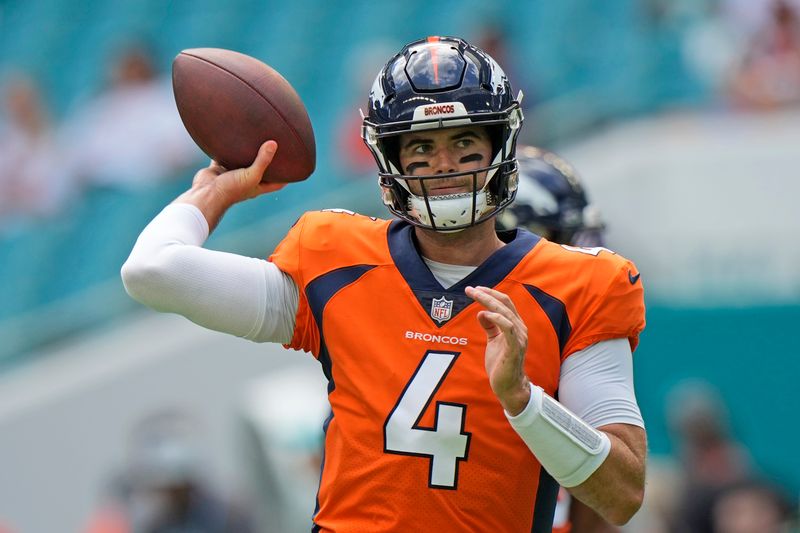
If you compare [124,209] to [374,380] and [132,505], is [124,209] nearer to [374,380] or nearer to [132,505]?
[132,505]

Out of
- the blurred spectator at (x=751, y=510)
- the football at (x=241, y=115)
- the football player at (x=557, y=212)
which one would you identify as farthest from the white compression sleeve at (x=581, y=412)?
the blurred spectator at (x=751, y=510)

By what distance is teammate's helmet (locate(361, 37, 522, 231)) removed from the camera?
10.6 feet

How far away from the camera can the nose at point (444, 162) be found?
326 cm

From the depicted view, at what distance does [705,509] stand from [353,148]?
3.66 meters

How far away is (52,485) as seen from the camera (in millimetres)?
8516

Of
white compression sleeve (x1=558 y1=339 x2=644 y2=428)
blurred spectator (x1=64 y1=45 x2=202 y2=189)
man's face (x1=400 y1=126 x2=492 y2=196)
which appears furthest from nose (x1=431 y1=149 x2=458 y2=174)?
blurred spectator (x1=64 y1=45 x2=202 y2=189)

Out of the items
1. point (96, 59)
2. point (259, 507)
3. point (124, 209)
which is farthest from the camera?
point (96, 59)

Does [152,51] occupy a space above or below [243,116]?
below

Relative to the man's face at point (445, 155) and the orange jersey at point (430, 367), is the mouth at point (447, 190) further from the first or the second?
the orange jersey at point (430, 367)

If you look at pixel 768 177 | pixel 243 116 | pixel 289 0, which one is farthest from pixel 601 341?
pixel 289 0

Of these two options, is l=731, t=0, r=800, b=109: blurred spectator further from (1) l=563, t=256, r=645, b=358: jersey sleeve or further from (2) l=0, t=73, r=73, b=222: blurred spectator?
(1) l=563, t=256, r=645, b=358: jersey sleeve

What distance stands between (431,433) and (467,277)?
377mm

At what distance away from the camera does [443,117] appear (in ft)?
10.6

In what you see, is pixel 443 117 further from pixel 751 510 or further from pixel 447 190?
pixel 751 510
